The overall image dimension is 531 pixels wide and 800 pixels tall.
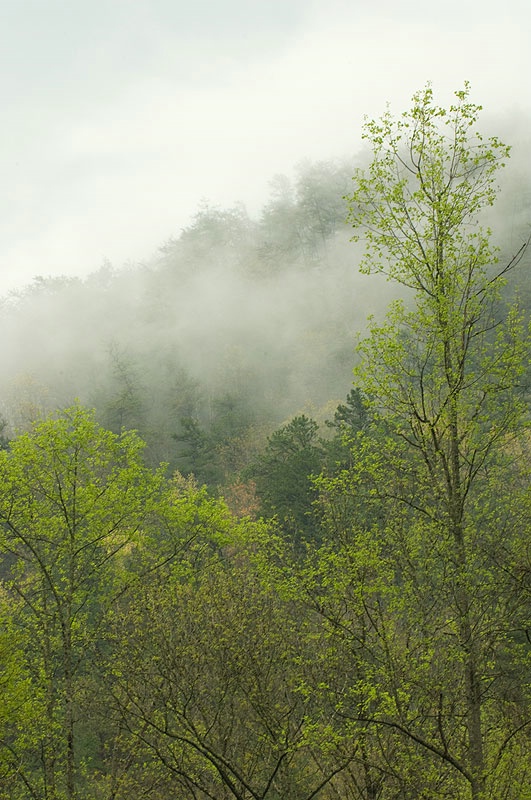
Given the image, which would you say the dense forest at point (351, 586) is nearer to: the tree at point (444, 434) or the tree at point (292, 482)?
the tree at point (444, 434)

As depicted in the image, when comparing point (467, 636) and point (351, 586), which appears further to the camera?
point (351, 586)

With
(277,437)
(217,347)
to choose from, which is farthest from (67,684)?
(217,347)

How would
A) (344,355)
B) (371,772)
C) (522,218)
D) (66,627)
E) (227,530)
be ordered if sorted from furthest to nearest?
1. (522,218)
2. (344,355)
3. (227,530)
4. (66,627)
5. (371,772)

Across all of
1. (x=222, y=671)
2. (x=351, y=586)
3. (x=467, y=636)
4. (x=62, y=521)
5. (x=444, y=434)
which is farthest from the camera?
(x=62, y=521)

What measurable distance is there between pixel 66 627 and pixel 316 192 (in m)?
76.3

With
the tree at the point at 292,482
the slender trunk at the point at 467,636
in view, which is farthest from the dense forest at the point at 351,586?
the tree at the point at 292,482

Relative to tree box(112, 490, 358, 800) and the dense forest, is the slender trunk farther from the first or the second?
tree box(112, 490, 358, 800)

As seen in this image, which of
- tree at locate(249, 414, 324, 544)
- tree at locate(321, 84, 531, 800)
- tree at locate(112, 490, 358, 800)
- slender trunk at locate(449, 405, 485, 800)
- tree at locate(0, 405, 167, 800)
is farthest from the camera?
tree at locate(249, 414, 324, 544)

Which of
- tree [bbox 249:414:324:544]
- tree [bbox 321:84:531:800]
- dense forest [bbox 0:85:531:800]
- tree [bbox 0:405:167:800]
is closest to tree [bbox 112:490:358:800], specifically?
dense forest [bbox 0:85:531:800]

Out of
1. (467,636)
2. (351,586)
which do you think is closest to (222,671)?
(351,586)

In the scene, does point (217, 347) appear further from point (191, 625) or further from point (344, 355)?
point (191, 625)

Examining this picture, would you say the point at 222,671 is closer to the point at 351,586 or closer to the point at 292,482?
the point at 351,586

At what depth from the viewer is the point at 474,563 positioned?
9.27 meters

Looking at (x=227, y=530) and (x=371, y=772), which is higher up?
(x=227, y=530)
